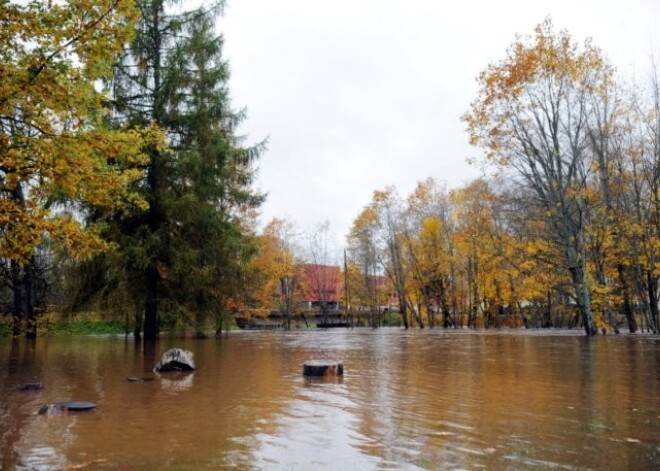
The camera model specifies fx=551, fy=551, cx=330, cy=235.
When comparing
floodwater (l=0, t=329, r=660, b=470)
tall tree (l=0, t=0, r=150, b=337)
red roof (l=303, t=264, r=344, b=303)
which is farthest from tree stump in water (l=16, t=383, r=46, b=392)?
red roof (l=303, t=264, r=344, b=303)

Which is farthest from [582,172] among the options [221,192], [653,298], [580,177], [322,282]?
[322,282]

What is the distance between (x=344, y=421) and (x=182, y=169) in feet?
55.0

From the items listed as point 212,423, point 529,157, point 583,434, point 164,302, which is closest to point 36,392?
point 212,423

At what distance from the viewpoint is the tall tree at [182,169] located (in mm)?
21469

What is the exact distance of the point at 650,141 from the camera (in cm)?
2656

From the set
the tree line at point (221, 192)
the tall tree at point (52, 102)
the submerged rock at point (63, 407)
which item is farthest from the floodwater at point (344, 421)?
the tree line at point (221, 192)

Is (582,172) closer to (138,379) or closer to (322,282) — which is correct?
(138,379)

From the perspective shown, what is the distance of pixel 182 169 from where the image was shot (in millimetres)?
21656

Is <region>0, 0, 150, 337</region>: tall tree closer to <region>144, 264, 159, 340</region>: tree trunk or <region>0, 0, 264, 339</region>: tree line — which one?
<region>0, 0, 264, 339</region>: tree line

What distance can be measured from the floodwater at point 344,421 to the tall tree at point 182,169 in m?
9.49

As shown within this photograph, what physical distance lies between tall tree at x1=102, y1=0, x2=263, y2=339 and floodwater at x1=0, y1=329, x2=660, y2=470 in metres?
9.49

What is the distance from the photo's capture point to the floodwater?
5078mm

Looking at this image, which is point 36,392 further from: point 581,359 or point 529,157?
point 529,157

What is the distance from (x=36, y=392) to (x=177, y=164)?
545 inches
